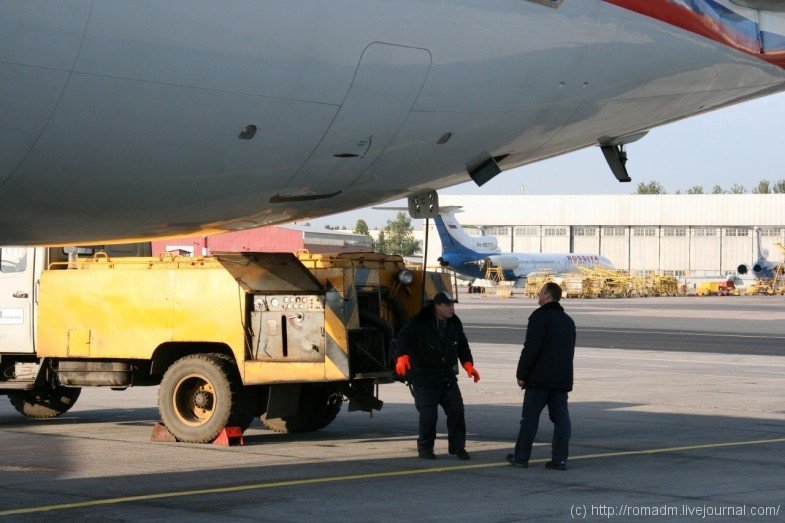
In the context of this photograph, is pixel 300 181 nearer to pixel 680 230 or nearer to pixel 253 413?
pixel 253 413

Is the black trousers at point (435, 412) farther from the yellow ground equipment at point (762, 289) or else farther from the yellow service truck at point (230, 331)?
the yellow ground equipment at point (762, 289)

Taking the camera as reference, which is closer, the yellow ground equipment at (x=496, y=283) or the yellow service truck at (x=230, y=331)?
the yellow service truck at (x=230, y=331)

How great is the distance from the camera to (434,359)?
12672 millimetres

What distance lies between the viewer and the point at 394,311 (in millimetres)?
14555

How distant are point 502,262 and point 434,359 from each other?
258 feet

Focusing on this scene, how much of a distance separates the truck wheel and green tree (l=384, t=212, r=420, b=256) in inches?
5395

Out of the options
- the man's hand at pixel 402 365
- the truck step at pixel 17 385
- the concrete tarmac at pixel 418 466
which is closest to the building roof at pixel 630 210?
the concrete tarmac at pixel 418 466

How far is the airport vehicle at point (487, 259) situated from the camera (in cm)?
8900

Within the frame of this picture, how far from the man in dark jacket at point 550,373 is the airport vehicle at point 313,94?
2442mm

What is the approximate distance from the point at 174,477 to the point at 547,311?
155 inches

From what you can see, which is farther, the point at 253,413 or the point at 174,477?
the point at 253,413

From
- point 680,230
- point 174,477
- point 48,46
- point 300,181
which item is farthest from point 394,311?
point 680,230

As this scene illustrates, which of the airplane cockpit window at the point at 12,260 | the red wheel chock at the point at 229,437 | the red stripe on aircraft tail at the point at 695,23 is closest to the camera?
the red stripe on aircraft tail at the point at 695,23

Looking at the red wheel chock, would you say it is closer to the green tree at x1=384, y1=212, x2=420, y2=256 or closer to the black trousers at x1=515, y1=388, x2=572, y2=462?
the black trousers at x1=515, y1=388, x2=572, y2=462
